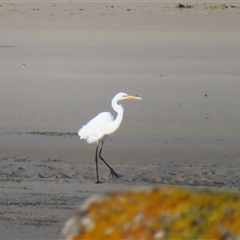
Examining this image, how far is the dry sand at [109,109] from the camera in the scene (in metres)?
8.71

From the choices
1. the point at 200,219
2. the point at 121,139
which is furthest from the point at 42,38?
the point at 200,219

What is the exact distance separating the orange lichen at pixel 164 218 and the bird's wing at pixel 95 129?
8.84 m

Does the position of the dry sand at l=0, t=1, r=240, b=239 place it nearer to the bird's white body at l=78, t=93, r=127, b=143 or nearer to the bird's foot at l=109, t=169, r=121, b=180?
the bird's foot at l=109, t=169, r=121, b=180

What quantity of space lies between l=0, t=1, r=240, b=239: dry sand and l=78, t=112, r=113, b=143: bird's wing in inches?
14.1

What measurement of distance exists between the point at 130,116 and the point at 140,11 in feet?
73.5

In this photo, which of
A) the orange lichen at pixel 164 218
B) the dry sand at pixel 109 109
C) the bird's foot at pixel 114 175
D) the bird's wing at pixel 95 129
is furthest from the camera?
the bird's wing at pixel 95 129

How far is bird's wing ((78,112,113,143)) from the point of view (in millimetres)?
10664

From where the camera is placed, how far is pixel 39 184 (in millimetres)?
8664

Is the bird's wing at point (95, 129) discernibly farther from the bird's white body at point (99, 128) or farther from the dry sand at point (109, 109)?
the dry sand at point (109, 109)

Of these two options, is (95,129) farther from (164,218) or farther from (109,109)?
(164,218)

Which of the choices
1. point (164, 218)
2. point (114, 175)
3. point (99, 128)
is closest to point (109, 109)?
point (99, 128)

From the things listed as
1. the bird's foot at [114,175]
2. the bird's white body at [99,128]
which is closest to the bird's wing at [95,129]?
the bird's white body at [99,128]

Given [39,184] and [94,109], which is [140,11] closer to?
[94,109]

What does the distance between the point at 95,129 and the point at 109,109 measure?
3.74 meters
